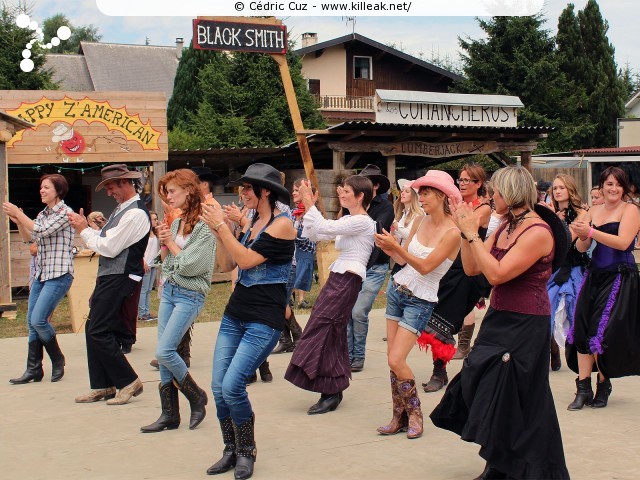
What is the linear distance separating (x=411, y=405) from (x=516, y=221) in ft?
5.56

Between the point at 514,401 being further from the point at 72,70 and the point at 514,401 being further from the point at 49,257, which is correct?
the point at 72,70

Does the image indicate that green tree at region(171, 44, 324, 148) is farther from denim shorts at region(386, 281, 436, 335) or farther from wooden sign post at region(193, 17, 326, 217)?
denim shorts at region(386, 281, 436, 335)

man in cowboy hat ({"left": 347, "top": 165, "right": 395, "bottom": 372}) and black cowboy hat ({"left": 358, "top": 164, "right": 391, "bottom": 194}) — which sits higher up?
black cowboy hat ({"left": 358, "top": 164, "right": 391, "bottom": 194})

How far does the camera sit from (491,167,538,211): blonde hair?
4.86m

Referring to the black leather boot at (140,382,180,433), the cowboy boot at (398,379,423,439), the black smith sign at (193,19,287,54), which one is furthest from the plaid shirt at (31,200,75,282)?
the black smith sign at (193,19,287,54)

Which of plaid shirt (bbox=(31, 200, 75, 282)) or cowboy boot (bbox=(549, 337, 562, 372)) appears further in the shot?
cowboy boot (bbox=(549, 337, 562, 372))

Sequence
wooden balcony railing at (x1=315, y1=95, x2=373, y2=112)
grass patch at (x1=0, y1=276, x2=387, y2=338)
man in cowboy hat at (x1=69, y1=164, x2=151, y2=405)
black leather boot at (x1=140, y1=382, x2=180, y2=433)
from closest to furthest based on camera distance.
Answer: black leather boot at (x1=140, y1=382, x2=180, y2=433)
man in cowboy hat at (x1=69, y1=164, x2=151, y2=405)
grass patch at (x1=0, y1=276, x2=387, y2=338)
wooden balcony railing at (x1=315, y1=95, x2=373, y2=112)

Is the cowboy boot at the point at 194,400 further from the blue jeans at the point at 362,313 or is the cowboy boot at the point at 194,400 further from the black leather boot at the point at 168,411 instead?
the blue jeans at the point at 362,313

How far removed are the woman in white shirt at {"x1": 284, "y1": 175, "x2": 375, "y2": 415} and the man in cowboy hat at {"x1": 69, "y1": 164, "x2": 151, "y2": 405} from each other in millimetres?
1356

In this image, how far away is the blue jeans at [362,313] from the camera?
833cm

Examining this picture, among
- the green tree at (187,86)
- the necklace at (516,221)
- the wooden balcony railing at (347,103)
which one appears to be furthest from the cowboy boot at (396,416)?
the wooden balcony railing at (347,103)

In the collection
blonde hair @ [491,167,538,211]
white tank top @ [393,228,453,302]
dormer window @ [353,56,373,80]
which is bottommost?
white tank top @ [393,228,453,302]

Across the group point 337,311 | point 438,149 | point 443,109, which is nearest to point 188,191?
point 337,311

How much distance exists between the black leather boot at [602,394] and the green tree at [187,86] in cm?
2572
